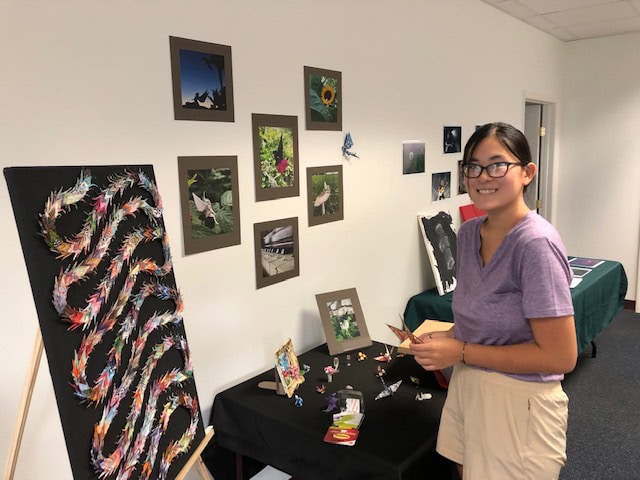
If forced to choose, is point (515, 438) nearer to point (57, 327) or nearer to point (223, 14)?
point (57, 327)

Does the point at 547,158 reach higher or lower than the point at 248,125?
lower

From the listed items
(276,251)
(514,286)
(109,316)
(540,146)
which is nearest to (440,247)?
(276,251)

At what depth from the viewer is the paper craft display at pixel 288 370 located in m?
2.06

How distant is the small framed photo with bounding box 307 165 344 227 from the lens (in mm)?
2527

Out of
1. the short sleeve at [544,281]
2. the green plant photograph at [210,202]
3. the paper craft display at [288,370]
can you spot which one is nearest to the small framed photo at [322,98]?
the green plant photograph at [210,202]

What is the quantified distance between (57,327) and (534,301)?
1069mm

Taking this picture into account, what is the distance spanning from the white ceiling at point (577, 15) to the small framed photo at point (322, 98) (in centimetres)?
189

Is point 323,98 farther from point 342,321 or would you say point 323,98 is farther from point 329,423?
point 329,423

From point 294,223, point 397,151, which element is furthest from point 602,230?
point 294,223

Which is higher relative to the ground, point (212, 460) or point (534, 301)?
point (534, 301)

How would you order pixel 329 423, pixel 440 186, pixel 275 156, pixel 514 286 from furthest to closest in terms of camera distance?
pixel 440 186, pixel 275 156, pixel 329 423, pixel 514 286

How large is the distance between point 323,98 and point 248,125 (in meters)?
0.51

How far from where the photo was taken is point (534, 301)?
1264 millimetres

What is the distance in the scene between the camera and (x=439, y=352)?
1.46 m
